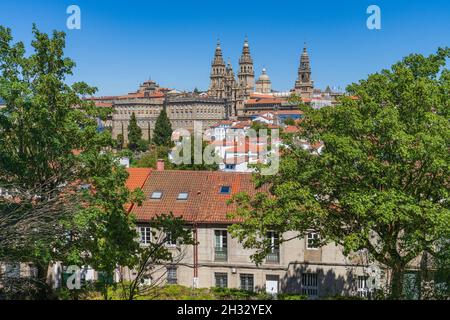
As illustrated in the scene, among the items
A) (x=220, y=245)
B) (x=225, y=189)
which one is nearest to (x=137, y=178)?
(x=225, y=189)

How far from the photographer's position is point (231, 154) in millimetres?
69938

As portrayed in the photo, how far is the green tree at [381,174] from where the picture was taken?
40.3 feet

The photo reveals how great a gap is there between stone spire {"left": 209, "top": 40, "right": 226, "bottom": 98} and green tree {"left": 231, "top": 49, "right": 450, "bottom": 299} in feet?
507

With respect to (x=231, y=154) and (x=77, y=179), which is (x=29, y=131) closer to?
(x=77, y=179)

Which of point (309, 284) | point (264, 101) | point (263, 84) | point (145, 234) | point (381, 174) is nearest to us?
point (381, 174)

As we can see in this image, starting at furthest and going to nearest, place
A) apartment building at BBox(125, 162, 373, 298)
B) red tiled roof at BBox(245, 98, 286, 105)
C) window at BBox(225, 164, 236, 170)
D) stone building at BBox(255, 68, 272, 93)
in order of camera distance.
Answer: stone building at BBox(255, 68, 272, 93), red tiled roof at BBox(245, 98, 286, 105), window at BBox(225, 164, 236, 170), apartment building at BBox(125, 162, 373, 298)

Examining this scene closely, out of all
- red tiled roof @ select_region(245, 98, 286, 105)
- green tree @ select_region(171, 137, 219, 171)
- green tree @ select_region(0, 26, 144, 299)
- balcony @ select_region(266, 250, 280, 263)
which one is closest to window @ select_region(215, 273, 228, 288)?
balcony @ select_region(266, 250, 280, 263)

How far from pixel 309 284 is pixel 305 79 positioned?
478 ft

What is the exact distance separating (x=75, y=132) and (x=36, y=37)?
3.10 meters

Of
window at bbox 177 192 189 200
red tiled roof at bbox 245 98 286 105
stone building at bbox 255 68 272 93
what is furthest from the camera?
stone building at bbox 255 68 272 93

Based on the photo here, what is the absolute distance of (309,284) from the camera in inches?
854

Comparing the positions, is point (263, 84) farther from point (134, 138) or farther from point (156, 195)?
point (156, 195)

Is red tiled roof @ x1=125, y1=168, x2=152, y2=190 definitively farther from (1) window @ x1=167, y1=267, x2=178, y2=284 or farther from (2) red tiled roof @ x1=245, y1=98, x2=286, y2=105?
(2) red tiled roof @ x1=245, y1=98, x2=286, y2=105

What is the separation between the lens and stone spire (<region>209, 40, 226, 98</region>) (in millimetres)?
167250
